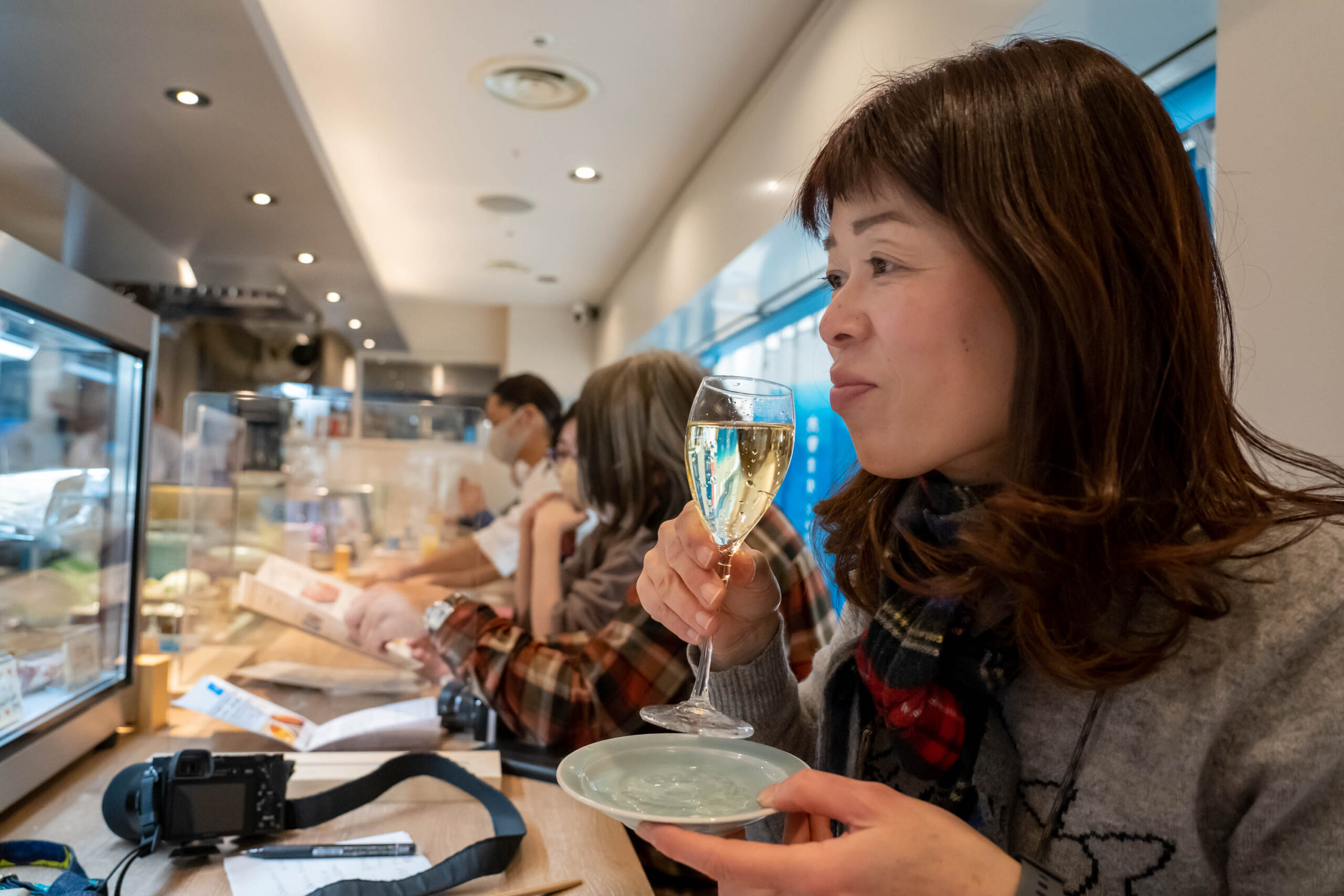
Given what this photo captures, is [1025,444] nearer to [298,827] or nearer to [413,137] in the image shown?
[298,827]

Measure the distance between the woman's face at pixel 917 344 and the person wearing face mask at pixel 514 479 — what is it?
3.45 feet

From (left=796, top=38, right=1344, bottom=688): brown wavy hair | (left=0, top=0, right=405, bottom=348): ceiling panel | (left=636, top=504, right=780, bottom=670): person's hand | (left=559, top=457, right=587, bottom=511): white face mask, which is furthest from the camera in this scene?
(left=559, top=457, right=587, bottom=511): white face mask

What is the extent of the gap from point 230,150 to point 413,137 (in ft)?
4.26

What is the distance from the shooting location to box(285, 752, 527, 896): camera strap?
0.78m

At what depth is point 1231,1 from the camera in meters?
1.06

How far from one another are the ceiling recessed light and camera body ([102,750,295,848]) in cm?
173

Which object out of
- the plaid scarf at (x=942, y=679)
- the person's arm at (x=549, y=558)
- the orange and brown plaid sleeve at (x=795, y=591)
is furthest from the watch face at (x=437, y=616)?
the plaid scarf at (x=942, y=679)

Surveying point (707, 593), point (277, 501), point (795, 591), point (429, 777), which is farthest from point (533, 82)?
point (707, 593)

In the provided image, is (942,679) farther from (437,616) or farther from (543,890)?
(437,616)

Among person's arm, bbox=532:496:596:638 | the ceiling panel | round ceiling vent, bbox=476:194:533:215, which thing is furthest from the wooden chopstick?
round ceiling vent, bbox=476:194:533:215

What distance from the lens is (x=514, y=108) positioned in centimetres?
329

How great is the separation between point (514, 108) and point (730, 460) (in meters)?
3.02

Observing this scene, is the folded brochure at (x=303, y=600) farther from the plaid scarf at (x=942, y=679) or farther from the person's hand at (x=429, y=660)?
the plaid scarf at (x=942, y=679)

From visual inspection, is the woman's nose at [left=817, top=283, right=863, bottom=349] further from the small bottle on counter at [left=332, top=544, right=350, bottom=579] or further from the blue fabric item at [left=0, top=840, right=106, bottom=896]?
the small bottle on counter at [left=332, top=544, right=350, bottom=579]
